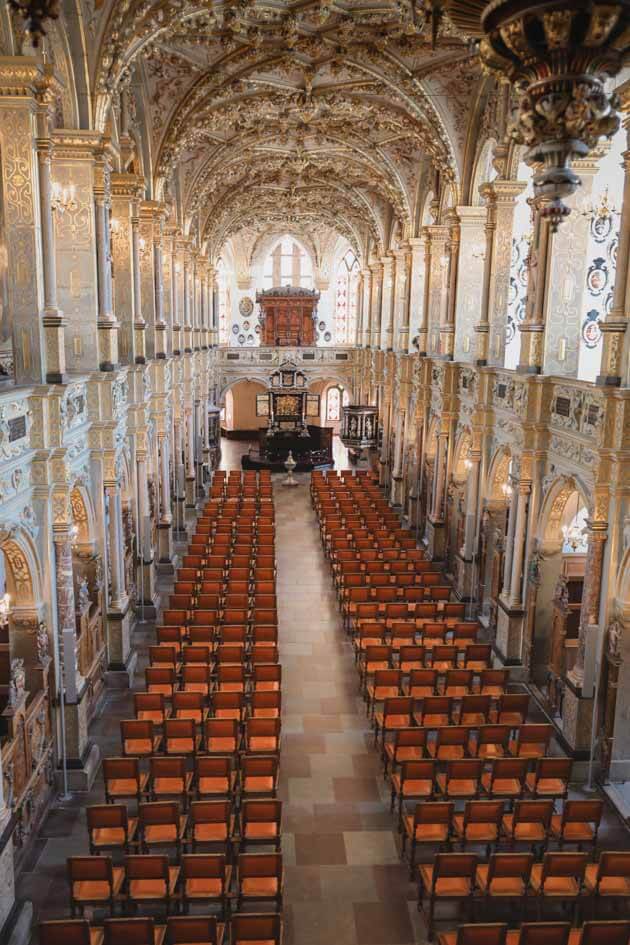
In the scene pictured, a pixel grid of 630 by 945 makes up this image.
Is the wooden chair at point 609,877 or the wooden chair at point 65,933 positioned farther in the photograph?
the wooden chair at point 609,877

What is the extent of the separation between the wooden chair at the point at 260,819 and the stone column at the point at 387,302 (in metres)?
24.2

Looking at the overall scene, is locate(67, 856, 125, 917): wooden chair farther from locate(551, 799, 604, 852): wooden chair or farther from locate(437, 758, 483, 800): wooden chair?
locate(551, 799, 604, 852): wooden chair

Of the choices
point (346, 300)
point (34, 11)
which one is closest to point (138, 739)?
point (34, 11)

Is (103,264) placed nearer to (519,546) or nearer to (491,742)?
(519,546)

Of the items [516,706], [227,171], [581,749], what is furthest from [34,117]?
[227,171]

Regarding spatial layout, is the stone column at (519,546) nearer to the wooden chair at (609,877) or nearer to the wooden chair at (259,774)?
the wooden chair at (259,774)

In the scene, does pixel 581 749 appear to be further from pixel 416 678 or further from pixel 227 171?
pixel 227 171

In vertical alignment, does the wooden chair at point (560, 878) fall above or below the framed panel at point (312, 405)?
below

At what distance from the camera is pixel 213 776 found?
31.6 ft

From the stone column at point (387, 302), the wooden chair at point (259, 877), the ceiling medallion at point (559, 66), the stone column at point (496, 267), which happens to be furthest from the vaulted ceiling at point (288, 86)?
the wooden chair at point (259, 877)

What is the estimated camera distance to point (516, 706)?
11.5 metres

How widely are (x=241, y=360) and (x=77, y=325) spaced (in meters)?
30.7

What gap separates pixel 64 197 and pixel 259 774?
29.7ft

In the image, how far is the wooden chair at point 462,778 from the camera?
9633 millimetres
